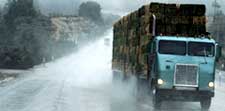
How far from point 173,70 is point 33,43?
10663cm

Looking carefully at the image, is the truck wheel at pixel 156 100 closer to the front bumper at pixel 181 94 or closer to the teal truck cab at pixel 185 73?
the teal truck cab at pixel 185 73

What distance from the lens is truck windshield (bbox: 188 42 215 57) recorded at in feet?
71.6

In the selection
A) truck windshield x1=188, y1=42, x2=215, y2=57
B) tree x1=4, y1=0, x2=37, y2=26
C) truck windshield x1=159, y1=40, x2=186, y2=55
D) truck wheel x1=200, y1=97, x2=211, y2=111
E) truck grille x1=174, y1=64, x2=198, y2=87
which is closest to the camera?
truck grille x1=174, y1=64, x2=198, y2=87

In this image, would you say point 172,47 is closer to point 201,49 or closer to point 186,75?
point 201,49

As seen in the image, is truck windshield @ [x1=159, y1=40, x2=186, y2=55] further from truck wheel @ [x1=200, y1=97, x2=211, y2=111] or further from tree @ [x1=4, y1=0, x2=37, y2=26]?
tree @ [x1=4, y1=0, x2=37, y2=26]

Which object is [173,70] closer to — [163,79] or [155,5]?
[163,79]

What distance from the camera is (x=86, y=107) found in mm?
22734

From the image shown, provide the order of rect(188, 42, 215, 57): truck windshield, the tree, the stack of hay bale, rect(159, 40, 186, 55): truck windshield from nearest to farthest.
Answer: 1. rect(188, 42, 215, 57): truck windshield
2. rect(159, 40, 186, 55): truck windshield
3. the stack of hay bale
4. the tree

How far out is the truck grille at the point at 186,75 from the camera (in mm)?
21406

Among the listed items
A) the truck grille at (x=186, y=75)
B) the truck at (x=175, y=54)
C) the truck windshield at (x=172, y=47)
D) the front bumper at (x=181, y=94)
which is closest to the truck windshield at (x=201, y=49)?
the truck at (x=175, y=54)

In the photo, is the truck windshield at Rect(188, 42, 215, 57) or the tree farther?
the tree

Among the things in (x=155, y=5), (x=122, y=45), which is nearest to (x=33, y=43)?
(x=122, y=45)

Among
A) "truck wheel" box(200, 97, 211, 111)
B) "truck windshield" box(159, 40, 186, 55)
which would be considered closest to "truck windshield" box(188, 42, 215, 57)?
"truck windshield" box(159, 40, 186, 55)

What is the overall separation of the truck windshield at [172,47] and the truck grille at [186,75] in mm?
645
